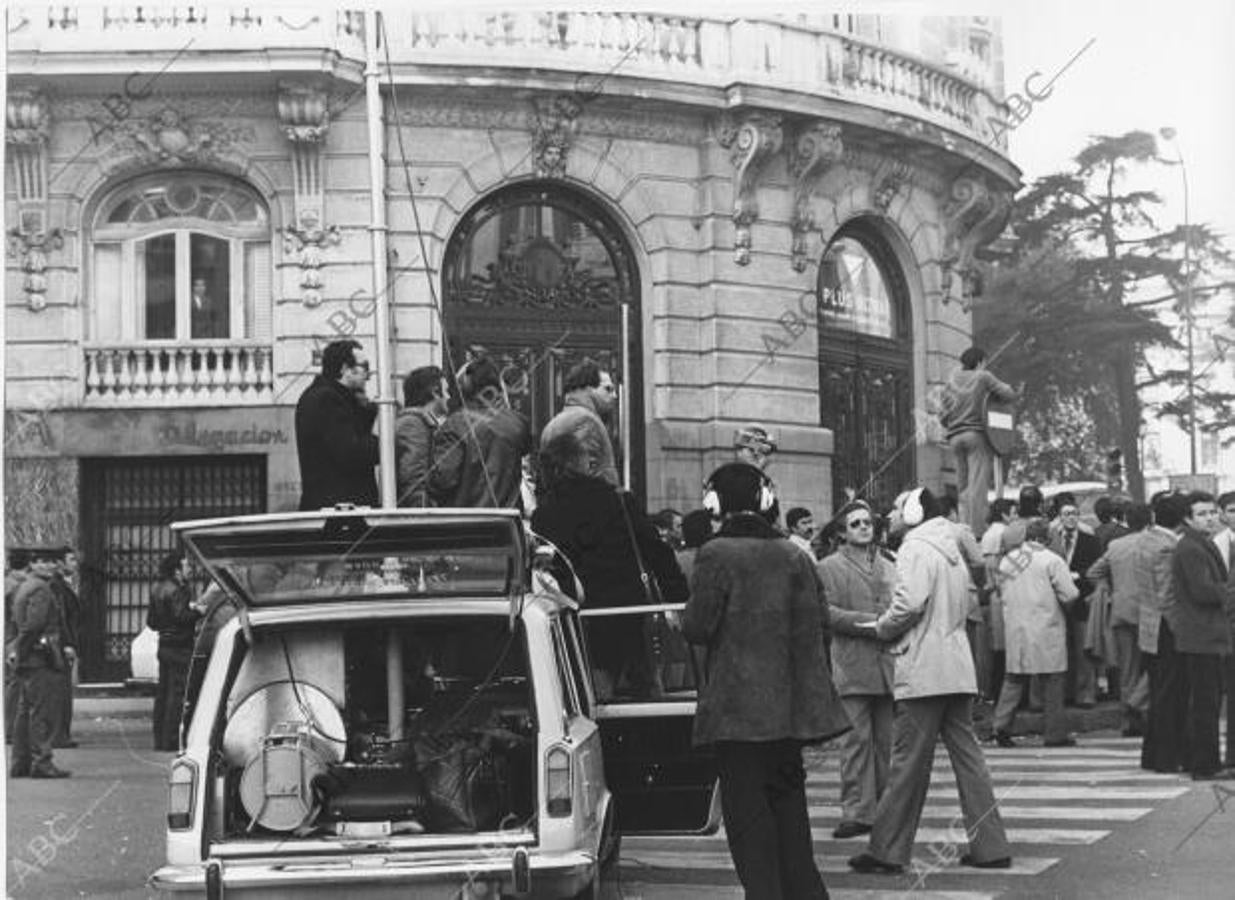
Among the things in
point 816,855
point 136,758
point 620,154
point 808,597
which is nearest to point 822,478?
point 620,154

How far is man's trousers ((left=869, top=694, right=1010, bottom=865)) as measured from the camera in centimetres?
1003

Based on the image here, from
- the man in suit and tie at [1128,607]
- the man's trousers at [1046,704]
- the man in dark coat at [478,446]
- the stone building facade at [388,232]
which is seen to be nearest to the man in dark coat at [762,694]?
the man in dark coat at [478,446]

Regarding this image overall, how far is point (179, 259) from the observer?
904 inches

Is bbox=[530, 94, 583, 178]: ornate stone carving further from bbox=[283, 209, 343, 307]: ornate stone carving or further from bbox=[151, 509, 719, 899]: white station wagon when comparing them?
bbox=[151, 509, 719, 899]: white station wagon

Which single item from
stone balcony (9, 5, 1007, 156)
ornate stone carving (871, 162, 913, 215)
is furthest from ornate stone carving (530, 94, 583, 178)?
ornate stone carving (871, 162, 913, 215)

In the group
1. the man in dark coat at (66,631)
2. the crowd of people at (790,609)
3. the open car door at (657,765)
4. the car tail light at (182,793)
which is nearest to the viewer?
the car tail light at (182,793)

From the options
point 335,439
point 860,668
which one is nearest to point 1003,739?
point 860,668

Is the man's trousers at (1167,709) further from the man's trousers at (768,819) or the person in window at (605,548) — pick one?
the man's trousers at (768,819)

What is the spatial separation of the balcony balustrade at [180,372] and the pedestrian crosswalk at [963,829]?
9.07 metres

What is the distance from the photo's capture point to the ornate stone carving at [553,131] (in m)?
23.0

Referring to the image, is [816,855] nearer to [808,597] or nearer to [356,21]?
[808,597]

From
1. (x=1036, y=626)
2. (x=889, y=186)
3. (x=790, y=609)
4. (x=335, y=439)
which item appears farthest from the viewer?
(x=889, y=186)

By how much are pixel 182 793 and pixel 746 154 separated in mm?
17220

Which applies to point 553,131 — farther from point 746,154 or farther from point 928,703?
point 928,703
